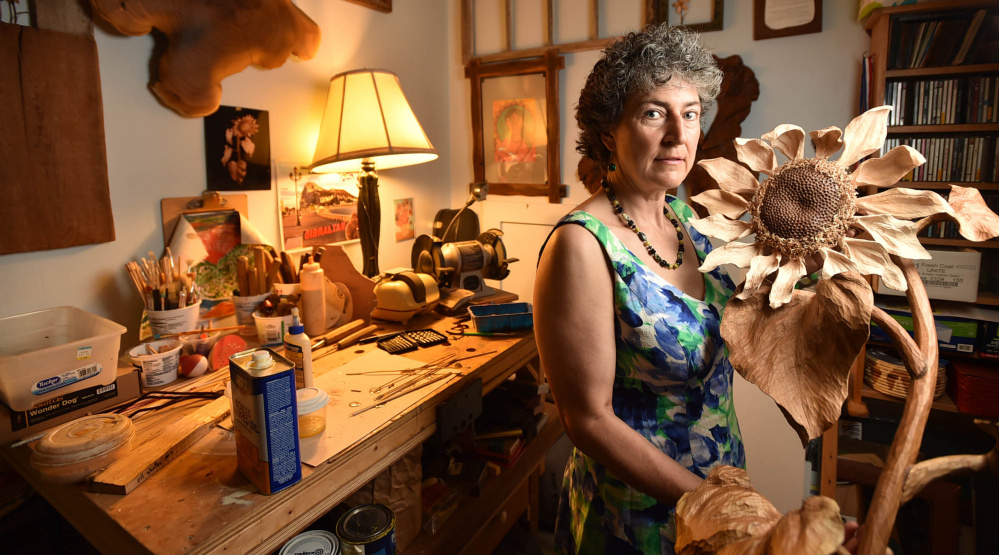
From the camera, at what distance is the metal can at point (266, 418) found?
0.86 m

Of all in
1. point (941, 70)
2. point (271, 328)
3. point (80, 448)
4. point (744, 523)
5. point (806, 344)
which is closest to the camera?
point (744, 523)

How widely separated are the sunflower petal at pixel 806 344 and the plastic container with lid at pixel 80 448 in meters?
1.06

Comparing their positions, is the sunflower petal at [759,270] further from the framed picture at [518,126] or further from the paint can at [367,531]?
the framed picture at [518,126]

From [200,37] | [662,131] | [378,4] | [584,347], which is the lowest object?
[584,347]

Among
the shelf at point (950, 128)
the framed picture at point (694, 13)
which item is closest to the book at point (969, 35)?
the shelf at point (950, 128)

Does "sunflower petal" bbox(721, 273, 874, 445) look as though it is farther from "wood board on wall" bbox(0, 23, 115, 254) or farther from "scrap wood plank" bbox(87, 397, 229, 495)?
"wood board on wall" bbox(0, 23, 115, 254)

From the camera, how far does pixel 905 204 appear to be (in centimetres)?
51

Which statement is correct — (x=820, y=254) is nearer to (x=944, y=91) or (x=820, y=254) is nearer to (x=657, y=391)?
(x=657, y=391)

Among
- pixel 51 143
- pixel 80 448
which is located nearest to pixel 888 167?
pixel 80 448

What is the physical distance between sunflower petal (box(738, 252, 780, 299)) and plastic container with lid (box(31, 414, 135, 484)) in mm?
1089

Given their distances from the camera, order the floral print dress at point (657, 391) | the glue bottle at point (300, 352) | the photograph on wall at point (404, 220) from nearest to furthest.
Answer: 1. the floral print dress at point (657, 391)
2. the glue bottle at point (300, 352)
3. the photograph on wall at point (404, 220)

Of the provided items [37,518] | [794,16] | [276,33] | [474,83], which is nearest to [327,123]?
[276,33]

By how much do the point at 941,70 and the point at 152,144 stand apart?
255 centimetres

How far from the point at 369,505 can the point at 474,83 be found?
212 cm
